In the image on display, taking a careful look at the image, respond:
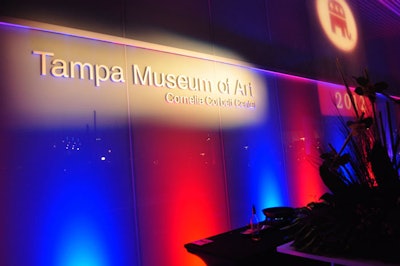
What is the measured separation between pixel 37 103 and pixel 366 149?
213 cm

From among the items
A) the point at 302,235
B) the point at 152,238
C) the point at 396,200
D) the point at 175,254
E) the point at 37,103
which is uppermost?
the point at 37,103

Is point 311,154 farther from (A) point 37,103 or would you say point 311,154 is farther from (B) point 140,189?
(A) point 37,103

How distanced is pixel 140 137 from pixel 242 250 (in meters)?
1.31

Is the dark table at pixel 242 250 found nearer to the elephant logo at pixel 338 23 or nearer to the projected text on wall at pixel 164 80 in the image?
the projected text on wall at pixel 164 80

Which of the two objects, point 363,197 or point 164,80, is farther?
point 164,80

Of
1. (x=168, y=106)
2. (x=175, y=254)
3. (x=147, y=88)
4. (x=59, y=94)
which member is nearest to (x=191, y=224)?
(x=175, y=254)

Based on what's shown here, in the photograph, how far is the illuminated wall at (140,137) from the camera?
2225 millimetres

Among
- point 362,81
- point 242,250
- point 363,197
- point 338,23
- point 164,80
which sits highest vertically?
point 338,23

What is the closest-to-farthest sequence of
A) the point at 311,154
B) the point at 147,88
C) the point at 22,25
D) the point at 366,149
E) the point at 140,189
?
the point at 366,149 → the point at 22,25 → the point at 140,189 → the point at 147,88 → the point at 311,154

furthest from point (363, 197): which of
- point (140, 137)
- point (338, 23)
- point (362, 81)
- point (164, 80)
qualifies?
point (338, 23)

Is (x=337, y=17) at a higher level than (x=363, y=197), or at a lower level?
higher

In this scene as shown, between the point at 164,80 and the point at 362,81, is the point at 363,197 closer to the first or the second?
the point at 362,81

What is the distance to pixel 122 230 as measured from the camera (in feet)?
8.33

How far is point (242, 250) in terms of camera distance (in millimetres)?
1897
